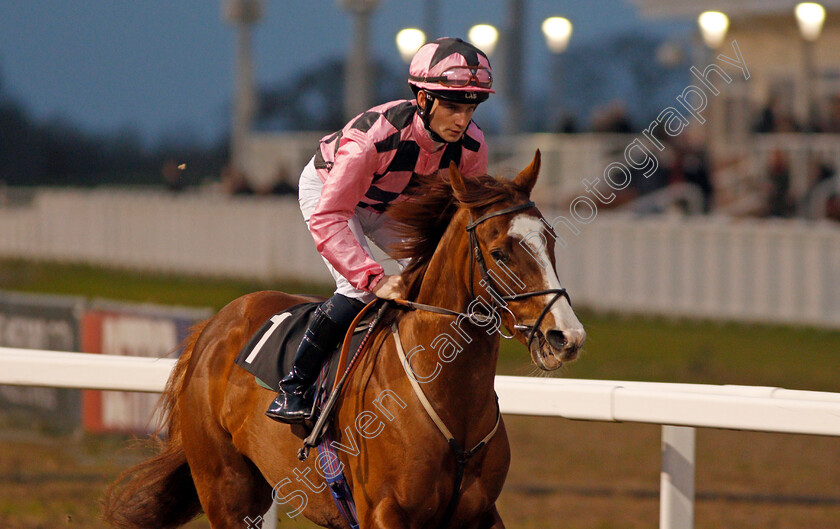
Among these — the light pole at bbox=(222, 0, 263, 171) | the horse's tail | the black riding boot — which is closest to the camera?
the black riding boot

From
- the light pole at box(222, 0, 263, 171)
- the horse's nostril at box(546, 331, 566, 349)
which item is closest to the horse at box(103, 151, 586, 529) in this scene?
the horse's nostril at box(546, 331, 566, 349)

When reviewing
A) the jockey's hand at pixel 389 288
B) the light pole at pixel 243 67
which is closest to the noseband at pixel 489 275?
the jockey's hand at pixel 389 288

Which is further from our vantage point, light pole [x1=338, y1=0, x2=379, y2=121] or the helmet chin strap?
light pole [x1=338, y1=0, x2=379, y2=121]

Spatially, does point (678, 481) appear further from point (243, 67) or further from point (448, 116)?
point (243, 67)

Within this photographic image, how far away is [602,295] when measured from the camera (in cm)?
1284

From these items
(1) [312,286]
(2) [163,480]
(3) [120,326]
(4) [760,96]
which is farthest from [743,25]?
(2) [163,480]

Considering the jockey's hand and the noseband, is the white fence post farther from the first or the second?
the jockey's hand

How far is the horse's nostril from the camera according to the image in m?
2.61

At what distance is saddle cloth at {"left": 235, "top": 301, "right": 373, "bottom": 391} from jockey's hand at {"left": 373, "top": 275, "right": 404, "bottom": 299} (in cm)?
18

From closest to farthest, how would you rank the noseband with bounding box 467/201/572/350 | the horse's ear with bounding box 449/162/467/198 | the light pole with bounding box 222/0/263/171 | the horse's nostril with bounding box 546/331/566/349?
the horse's nostril with bounding box 546/331/566/349, the noseband with bounding box 467/201/572/350, the horse's ear with bounding box 449/162/467/198, the light pole with bounding box 222/0/263/171

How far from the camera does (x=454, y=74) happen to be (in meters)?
3.07

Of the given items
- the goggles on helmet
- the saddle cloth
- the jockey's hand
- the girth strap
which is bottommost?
the girth strap

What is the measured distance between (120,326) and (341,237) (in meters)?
4.75

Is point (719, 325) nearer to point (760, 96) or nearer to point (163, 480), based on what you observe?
point (760, 96)
